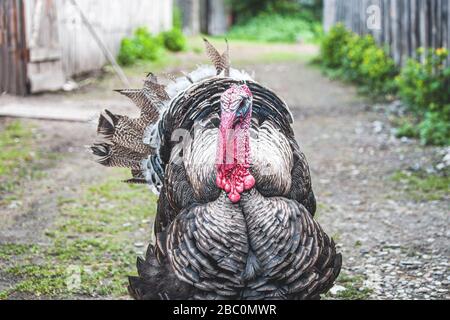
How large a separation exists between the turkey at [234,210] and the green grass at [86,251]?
98 centimetres

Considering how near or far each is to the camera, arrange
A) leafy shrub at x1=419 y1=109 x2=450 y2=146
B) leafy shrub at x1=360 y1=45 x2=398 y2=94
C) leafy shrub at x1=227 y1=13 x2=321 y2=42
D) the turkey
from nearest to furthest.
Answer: the turkey, leafy shrub at x1=419 y1=109 x2=450 y2=146, leafy shrub at x1=360 y1=45 x2=398 y2=94, leafy shrub at x1=227 y1=13 x2=321 y2=42

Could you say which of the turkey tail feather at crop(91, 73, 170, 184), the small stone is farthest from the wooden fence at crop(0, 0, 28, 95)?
the small stone

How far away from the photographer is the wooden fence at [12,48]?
30.0 feet

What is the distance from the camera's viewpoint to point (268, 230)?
3004mm

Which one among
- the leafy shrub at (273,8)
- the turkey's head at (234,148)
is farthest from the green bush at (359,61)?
the leafy shrub at (273,8)

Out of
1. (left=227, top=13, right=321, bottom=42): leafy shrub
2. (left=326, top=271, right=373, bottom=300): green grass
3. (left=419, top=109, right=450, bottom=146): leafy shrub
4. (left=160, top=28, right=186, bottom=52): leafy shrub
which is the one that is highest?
(left=227, top=13, right=321, bottom=42): leafy shrub

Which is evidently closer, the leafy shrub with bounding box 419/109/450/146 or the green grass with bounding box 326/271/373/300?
the green grass with bounding box 326/271/373/300

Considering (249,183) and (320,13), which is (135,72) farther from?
(320,13)

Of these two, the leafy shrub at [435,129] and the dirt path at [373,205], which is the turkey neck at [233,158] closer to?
the dirt path at [373,205]

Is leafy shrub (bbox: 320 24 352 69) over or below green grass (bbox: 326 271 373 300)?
over

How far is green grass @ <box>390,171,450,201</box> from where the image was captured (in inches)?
233

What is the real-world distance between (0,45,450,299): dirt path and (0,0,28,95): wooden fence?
1.27m

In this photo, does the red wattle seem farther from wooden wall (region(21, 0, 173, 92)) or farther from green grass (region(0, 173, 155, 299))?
wooden wall (region(21, 0, 173, 92))

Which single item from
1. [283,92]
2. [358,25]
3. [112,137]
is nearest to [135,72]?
[283,92]
